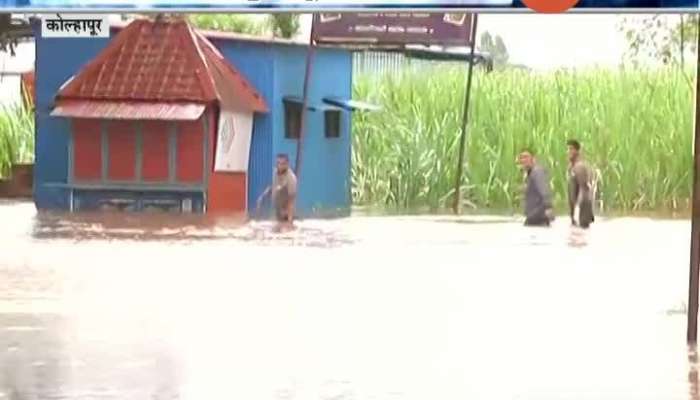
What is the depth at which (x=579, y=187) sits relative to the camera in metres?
1.71

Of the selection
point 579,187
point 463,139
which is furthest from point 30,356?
point 579,187

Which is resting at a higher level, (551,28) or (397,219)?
(551,28)

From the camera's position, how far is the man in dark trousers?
171cm

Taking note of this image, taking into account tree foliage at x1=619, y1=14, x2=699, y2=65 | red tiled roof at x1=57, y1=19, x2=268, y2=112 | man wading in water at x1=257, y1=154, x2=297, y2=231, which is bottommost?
man wading in water at x1=257, y1=154, x2=297, y2=231

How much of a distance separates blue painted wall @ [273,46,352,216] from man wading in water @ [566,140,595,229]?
273mm

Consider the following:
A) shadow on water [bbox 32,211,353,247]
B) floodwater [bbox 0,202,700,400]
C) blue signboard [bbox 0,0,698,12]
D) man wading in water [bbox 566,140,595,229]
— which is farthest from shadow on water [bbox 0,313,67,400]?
man wading in water [bbox 566,140,595,229]

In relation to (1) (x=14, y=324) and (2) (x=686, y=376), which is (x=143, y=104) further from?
(2) (x=686, y=376)

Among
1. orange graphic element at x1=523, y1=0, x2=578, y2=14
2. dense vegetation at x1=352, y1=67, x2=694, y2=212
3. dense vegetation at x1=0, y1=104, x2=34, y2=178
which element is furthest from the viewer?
dense vegetation at x1=0, y1=104, x2=34, y2=178

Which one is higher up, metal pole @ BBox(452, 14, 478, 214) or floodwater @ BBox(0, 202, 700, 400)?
metal pole @ BBox(452, 14, 478, 214)

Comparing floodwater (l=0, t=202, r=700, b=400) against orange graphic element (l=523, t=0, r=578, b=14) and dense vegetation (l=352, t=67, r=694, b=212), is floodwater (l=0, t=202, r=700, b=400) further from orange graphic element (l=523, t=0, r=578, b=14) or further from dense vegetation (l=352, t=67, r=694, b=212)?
orange graphic element (l=523, t=0, r=578, b=14)

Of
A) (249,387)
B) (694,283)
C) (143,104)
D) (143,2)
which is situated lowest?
(249,387)

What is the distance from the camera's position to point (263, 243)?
1783 mm

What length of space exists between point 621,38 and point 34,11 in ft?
2.29

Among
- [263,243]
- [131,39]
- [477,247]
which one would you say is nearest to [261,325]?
[263,243]
